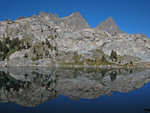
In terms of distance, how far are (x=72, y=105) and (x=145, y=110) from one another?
1415cm

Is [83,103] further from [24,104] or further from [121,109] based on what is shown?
[24,104]

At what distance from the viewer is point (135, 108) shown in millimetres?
31172

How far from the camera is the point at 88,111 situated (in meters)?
29.1

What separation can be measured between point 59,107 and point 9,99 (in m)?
13.5

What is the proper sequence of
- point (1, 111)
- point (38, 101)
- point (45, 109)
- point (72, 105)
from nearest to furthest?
point (1, 111)
point (45, 109)
point (72, 105)
point (38, 101)

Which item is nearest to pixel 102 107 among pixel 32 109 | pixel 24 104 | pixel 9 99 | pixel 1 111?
pixel 32 109

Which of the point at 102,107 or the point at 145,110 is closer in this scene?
the point at 145,110

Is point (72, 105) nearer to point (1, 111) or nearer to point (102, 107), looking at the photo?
point (102, 107)

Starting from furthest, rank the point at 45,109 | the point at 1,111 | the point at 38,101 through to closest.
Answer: the point at 38,101 → the point at 45,109 → the point at 1,111

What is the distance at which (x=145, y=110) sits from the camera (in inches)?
1162

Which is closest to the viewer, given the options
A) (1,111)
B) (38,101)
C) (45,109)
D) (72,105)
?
(1,111)

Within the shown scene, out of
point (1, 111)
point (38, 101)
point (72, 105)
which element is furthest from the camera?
point (38, 101)

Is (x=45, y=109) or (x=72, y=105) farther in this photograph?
(x=72, y=105)

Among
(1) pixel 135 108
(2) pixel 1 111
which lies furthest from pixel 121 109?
(2) pixel 1 111
